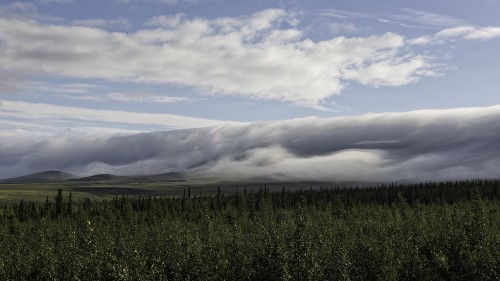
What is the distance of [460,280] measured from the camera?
75.9 metres

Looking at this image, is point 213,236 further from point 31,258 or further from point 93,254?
point 93,254

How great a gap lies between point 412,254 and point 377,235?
96.6 feet

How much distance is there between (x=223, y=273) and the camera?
79688mm

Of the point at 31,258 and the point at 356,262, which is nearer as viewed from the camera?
the point at 356,262

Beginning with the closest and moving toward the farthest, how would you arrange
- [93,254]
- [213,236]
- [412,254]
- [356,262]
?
1. [93,254]
2. [412,254]
3. [356,262]
4. [213,236]

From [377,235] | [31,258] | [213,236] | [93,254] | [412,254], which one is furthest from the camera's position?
[213,236]

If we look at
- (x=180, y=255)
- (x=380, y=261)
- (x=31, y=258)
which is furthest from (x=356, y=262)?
(x=31, y=258)

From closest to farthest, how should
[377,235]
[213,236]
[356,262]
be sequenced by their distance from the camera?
1. [356,262]
2. [377,235]
3. [213,236]

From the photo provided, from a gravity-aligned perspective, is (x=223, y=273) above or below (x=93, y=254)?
below

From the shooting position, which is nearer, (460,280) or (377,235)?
(460,280)

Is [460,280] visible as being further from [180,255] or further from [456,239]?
[180,255]

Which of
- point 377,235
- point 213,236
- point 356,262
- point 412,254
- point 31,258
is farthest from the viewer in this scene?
point 213,236

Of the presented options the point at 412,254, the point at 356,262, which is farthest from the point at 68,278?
the point at 412,254

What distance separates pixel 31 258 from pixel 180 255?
108 feet
